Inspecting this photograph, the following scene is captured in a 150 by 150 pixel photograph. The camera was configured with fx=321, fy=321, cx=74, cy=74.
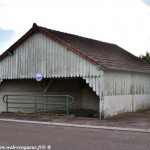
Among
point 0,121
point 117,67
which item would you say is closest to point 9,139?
point 0,121

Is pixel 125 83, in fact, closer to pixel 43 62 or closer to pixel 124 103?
pixel 124 103

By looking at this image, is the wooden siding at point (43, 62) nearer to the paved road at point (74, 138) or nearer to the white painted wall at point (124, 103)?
the white painted wall at point (124, 103)

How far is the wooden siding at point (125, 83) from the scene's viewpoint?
15844mm

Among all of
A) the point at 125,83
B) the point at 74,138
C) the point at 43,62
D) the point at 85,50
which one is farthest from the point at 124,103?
the point at 74,138

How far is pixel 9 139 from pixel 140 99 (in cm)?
1174

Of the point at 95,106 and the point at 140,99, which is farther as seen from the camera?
the point at 95,106

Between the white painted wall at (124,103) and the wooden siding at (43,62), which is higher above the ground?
the wooden siding at (43,62)

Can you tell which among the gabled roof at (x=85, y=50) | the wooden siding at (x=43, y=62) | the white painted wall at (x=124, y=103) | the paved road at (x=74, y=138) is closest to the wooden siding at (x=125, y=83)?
the white painted wall at (x=124, y=103)

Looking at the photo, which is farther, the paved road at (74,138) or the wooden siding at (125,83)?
the wooden siding at (125,83)

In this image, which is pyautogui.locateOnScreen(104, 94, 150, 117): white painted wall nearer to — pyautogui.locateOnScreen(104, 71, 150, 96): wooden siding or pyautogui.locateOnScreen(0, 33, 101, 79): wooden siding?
pyautogui.locateOnScreen(104, 71, 150, 96): wooden siding

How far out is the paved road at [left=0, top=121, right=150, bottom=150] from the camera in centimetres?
865

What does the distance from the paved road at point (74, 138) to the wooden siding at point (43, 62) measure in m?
4.48

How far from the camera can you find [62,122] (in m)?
13.6

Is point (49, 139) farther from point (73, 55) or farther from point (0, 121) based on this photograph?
point (73, 55)
